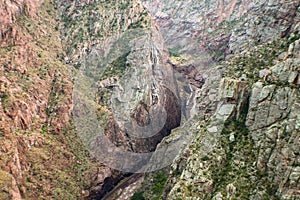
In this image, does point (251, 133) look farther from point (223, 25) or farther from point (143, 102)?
point (223, 25)

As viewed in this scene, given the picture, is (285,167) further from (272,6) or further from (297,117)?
(272,6)

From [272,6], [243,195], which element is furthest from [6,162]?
[272,6]

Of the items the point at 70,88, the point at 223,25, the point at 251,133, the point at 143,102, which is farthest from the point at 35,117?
the point at 223,25

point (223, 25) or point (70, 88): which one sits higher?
point (70, 88)

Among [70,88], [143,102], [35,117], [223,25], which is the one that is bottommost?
[143,102]

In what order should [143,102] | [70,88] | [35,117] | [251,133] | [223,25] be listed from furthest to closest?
[223,25] → [143,102] → [70,88] → [35,117] → [251,133]

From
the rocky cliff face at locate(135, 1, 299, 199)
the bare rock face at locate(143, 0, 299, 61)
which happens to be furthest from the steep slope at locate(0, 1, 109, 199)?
the bare rock face at locate(143, 0, 299, 61)

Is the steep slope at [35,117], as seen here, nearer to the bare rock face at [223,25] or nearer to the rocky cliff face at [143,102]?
the rocky cliff face at [143,102]

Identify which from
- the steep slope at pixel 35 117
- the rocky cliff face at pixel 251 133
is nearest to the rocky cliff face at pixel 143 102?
the rocky cliff face at pixel 251 133

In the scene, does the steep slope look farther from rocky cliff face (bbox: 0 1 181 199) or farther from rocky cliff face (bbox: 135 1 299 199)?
rocky cliff face (bbox: 135 1 299 199)

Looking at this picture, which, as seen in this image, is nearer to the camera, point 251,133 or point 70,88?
point 251,133

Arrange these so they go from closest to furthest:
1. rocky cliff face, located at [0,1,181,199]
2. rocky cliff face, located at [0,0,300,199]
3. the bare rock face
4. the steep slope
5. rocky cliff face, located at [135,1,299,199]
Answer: rocky cliff face, located at [135,1,299,199] < rocky cliff face, located at [0,0,300,199] < the steep slope < the bare rock face < rocky cliff face, located at [0,1,181,199]
